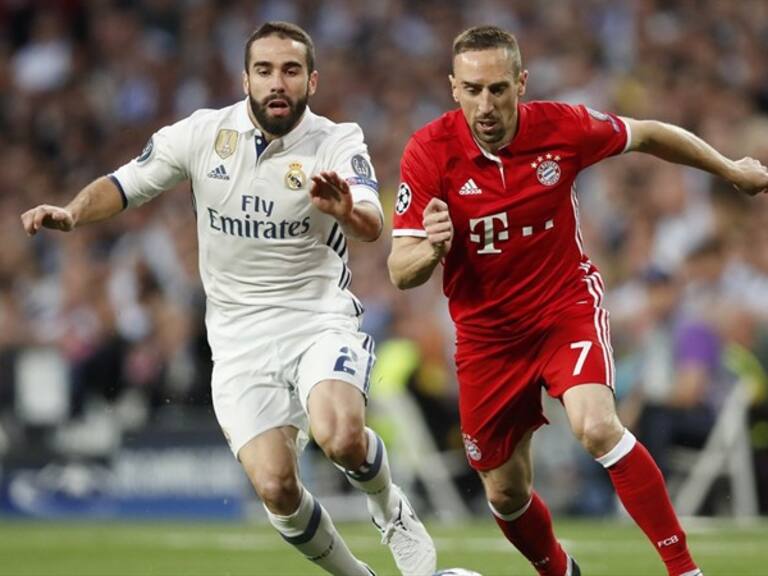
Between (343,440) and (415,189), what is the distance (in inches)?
46.0

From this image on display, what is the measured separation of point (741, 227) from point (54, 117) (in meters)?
8.89

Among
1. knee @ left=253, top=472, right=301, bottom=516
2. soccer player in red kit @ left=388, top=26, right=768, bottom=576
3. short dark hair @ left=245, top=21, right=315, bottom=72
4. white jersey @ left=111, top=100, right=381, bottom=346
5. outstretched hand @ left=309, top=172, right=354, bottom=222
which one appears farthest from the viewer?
white jersey @ left=111, top=100, right=381, bottom=346

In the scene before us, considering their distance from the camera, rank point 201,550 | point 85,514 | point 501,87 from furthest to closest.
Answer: point 85,514 → point 201,550 → point 501,87

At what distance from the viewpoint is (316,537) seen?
822 cm

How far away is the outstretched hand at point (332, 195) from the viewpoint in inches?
295

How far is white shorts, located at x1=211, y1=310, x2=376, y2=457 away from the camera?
8203 mm

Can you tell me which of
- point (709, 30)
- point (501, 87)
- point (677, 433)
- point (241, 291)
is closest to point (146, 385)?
point (677, 433)

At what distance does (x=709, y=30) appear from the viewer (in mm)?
16672

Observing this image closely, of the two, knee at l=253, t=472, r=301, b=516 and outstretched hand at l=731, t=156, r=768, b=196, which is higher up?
outstretched hand at l=731, t=156, r=768, b=196

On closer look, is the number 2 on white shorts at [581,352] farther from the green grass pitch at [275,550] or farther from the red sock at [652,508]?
the green grass pitch at [275,550]

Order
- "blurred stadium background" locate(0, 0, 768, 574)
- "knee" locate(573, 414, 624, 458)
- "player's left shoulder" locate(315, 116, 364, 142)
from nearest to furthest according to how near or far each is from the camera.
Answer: "knee" locate(573, 414, 624, 458) → "player's left shoulder" locate(315, 116, 364, 142) → "blurred stadium background" locate(0, 0, 768, 574)

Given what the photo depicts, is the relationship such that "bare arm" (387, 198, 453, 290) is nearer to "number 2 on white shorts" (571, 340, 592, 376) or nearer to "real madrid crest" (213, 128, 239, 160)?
"number 2 on white shorts" (571, 340, 592, 376)

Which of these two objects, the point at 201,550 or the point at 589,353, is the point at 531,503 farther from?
the point at 201,550

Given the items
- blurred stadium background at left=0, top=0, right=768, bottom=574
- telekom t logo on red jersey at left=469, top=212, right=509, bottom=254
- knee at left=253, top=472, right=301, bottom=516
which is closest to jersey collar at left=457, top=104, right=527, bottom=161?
telekom t logo on red jersey at left=469, top=212, right=509, bottom=254
